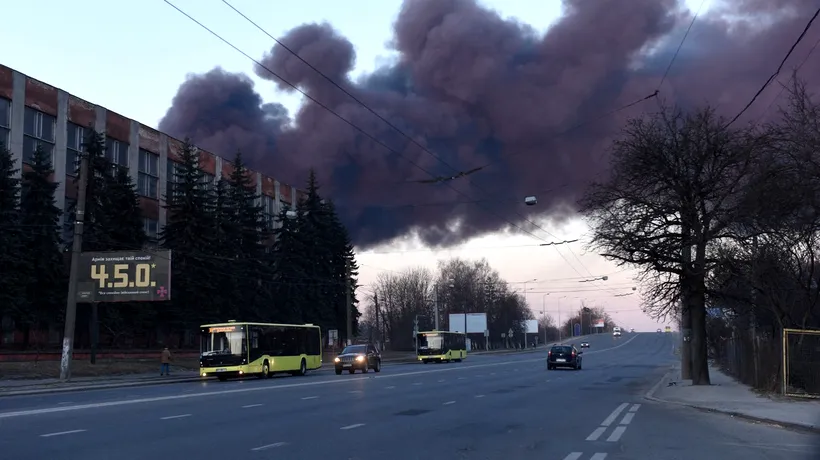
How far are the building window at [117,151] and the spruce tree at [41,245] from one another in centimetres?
939

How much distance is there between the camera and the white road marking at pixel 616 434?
43.1 ft

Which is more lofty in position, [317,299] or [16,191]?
[16,191]

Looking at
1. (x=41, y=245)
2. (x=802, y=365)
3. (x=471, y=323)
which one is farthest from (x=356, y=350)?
(x=471, y=323)

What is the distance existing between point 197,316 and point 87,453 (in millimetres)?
41143

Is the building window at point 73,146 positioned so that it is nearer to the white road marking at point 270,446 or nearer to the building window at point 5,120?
the building window at point 5,120

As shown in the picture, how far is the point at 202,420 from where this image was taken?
16484 millimetres

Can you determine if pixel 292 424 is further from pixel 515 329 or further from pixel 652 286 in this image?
pixel 515 329

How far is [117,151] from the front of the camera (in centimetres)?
5438

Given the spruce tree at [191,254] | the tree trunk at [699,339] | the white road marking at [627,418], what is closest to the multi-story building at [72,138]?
the spruce tree at [191,254]

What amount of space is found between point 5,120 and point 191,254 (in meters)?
13.2

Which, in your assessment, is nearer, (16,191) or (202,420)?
(202,420)

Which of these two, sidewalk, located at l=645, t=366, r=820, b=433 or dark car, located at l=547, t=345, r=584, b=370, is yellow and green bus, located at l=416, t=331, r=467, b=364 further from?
sidewalk, located at l=645, t=366, r=820, b=433

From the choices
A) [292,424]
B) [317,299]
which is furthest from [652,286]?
[317,299]

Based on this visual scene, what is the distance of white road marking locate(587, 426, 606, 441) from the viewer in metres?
13.3
